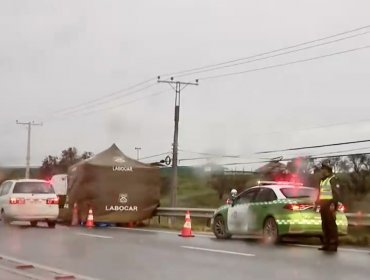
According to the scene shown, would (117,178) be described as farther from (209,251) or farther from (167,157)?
(167,157)

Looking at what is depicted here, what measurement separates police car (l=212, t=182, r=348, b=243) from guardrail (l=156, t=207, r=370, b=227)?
1.11 meters

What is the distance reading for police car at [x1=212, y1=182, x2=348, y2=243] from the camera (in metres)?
15.2

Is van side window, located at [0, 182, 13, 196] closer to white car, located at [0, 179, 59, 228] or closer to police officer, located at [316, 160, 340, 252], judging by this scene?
white car, located at [0, 179, 59, 228]

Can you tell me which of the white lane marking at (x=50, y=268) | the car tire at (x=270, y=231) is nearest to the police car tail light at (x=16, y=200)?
the car tire at (x=270, y=231)

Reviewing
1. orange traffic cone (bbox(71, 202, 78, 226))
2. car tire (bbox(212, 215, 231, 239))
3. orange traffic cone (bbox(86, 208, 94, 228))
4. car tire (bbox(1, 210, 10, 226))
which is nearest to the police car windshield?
car tire (bbox(212, 215, 231, 239))

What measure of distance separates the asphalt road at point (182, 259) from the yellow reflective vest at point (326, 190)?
113 centimetres

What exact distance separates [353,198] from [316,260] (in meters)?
21.0

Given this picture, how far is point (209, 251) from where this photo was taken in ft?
45.2

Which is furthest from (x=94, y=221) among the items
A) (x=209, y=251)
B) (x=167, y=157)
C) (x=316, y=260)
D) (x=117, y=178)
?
(x=167, y=157)

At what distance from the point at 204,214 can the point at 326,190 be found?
9711mm

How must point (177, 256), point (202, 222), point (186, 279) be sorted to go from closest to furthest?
point (186, 279), point (177, 256), point (202, 222)

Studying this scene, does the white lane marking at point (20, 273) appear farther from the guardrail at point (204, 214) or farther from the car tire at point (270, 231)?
the guardrail at point (204, 214)

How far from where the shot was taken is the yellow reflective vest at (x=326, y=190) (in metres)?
13.9

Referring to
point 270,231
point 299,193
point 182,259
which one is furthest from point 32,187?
point 182,259
